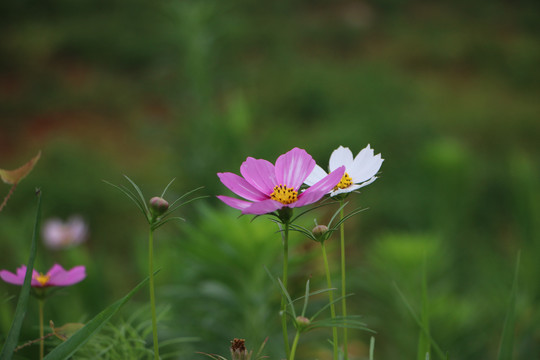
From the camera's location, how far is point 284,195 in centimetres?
20

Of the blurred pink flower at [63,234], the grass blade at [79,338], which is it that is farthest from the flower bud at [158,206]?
the blurred pink flower at [63,234]

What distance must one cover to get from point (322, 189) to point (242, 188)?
40mm

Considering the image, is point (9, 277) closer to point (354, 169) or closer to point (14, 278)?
point (14, 278)

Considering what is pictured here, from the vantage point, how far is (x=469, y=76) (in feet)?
13.5

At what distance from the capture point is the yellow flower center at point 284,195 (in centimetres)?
20

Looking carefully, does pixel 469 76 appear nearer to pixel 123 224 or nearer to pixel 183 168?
pixel 123 224

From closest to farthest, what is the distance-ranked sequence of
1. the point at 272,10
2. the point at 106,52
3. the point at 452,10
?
the point at 106,52 → the point at 272,10 → the point at 452,10

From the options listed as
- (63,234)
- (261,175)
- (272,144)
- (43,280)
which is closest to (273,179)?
(261,175)

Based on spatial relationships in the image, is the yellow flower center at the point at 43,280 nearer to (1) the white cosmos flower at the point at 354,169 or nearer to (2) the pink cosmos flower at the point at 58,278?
(2) the pink cosmos flower at the point at 58,278

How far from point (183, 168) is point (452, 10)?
4514 millimetres

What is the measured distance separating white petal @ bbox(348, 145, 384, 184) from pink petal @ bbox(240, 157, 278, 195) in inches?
1.4

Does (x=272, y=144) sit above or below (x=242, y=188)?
above

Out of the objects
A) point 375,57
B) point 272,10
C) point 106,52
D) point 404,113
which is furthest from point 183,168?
point 272,10

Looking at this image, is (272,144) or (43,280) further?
(272,144)
